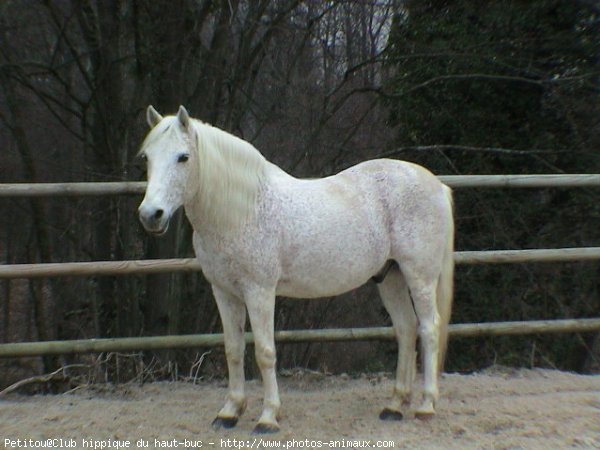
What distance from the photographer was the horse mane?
2996 millimetres

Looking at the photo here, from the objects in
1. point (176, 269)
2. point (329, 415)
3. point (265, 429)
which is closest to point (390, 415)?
point (329, 415)

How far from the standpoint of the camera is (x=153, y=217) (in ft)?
8.77

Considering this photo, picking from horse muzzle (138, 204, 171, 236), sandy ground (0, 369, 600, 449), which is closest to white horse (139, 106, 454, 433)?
horse muzzle (138, 204, 171, 236)

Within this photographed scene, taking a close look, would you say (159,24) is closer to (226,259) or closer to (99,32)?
(99,32)

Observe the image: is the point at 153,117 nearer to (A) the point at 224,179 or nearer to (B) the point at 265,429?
(A) the point at 224,179

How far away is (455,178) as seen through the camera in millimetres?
4145

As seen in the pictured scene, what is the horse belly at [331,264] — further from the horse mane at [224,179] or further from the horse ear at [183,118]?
the horse ear at [183,118]

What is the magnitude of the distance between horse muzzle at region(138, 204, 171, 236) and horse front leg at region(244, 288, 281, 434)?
600 mm

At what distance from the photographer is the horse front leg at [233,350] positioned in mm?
3242

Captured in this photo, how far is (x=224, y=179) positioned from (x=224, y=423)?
126 cm

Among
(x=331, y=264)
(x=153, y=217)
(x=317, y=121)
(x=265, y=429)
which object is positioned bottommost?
(x=265, y=429)

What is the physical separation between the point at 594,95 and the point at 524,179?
306 centimetres

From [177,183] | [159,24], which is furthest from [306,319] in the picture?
[177,183]

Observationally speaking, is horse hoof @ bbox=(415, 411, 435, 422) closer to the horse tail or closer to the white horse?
the white horse
